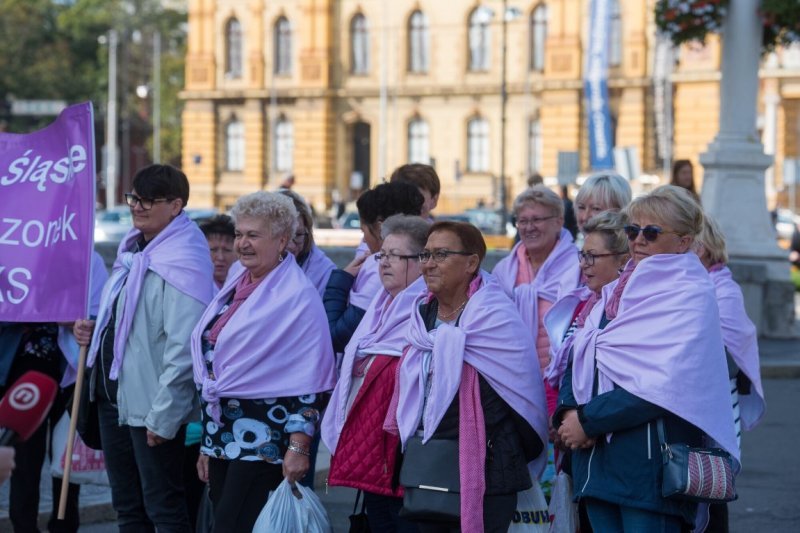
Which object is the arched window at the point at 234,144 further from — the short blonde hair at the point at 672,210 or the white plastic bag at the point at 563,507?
the short blonde hair at the point at 672,210

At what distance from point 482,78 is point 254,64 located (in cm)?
1104

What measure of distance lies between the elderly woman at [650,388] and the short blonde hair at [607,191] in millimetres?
1962

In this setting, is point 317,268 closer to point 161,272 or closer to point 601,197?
point 161,272

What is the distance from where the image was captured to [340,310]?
6680 millimetres

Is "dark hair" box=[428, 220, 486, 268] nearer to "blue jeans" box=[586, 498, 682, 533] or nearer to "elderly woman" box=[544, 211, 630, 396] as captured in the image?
"elderly woman" box=[544, 211, 630, 396]

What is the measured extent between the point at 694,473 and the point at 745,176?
11.5 m

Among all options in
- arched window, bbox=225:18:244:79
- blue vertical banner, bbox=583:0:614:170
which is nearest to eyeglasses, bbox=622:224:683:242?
blue vertical banner, bbox=583:0:614:170

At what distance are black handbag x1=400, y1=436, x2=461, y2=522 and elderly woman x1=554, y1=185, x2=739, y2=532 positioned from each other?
0.44 metres

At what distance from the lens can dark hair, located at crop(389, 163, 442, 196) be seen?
758 centimetres

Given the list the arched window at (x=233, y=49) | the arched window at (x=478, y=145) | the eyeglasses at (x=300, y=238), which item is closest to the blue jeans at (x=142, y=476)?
the eyeglasses at (x=300, y=238)

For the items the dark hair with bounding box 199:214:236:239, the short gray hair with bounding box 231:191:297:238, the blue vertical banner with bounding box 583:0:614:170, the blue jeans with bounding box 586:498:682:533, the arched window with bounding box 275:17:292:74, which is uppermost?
the arched window with bounding box 275:17:292:74

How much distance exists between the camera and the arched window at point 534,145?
58688mm

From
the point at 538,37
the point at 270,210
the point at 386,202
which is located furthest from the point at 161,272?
the point at 538,37

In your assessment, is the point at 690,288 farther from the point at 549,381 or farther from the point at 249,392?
the point at 249,392
